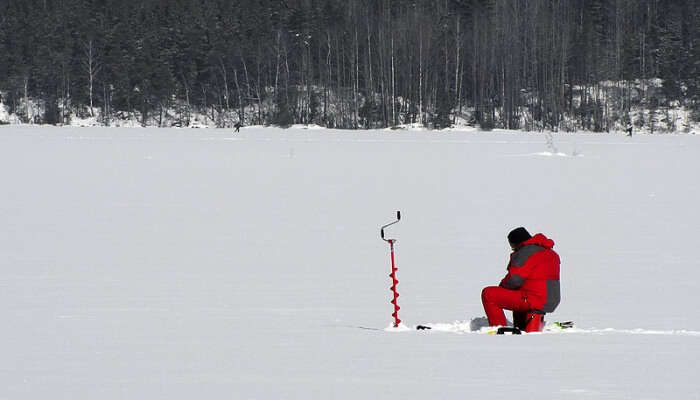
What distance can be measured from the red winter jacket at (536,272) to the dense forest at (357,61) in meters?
53.2

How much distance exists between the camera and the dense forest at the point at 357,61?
64.2 meters

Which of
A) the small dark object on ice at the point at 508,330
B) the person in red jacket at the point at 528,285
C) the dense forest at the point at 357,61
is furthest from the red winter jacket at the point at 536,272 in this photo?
the dense forest at the point at 357,61

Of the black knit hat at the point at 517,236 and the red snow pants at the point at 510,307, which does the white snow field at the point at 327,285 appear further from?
the black knit hat at the point at 517,236

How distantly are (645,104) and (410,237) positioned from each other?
5450 cm

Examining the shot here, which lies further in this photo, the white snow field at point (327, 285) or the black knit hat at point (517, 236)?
the black knit hat at point (517, 236)

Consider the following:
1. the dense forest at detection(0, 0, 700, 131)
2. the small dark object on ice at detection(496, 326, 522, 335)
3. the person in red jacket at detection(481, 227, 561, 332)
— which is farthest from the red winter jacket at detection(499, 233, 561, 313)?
the dense forest at detection(0, 0, 700, 131)

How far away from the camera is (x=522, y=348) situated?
24.0ft

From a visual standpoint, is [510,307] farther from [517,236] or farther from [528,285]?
[517,236]

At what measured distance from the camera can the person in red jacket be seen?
24.3ft

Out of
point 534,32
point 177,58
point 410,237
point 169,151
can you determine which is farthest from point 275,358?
point 177,58

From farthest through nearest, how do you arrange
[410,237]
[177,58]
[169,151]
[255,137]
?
[177,58] < [255,137] < [169,151] < [410,237]

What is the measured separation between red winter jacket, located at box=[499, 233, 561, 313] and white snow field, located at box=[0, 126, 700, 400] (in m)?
0.29

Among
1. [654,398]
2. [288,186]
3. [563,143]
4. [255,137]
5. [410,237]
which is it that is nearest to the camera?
[654,398]

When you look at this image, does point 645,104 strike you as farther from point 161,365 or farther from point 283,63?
point 161,365
